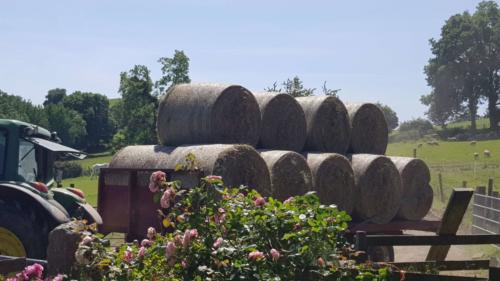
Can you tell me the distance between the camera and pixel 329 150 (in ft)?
47.1

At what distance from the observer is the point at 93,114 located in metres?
116

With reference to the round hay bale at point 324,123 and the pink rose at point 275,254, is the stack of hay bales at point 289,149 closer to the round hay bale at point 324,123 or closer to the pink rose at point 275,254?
the round hay bale at point 324,123

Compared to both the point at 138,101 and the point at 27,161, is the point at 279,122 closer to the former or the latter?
the point at 27,161

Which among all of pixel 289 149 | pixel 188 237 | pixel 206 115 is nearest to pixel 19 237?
pixel 206 115

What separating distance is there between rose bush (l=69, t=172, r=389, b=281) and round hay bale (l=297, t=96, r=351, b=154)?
8.88 m

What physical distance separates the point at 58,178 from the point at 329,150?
5.36m

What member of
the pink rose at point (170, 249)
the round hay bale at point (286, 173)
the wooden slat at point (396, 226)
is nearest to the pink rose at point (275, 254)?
the pink rose at point (170, 249)

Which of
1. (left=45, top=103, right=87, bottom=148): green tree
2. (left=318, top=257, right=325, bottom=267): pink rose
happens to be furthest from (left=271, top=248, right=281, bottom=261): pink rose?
(left=45, top=103, right=87, bottom=148): green tree

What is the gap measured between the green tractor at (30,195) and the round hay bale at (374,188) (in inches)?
210

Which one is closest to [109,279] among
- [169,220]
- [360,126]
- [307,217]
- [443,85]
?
[169,220]

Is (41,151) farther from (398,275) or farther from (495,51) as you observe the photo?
(495,51)

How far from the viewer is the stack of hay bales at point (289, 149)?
1112 cm

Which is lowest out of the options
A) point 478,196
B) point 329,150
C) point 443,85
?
point 478,196

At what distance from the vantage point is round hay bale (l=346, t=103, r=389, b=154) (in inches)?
606
